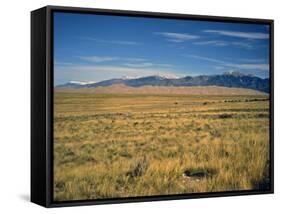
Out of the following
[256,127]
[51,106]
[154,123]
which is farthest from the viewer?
[256,127]

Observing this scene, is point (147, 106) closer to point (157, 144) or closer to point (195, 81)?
point (157, 144)

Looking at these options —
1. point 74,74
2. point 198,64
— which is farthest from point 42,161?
point 198,64

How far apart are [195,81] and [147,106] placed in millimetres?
751

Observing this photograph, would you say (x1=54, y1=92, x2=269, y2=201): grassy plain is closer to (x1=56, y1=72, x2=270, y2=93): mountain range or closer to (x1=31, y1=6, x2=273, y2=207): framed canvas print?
(x1=31, y1=6, x2=273, y2=207): framed canvas print

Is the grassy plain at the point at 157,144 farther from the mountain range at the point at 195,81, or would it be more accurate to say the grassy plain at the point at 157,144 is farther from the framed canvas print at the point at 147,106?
the mountain range at the point at 195,81

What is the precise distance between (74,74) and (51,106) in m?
0.51

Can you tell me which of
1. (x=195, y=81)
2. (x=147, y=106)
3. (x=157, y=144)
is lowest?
(x=157, y=144)

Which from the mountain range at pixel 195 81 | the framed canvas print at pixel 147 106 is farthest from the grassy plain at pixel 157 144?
the mountain range at pixel 195 81

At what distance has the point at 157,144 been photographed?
9.92 metres

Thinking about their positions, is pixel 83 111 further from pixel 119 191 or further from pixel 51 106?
pixel 119 191

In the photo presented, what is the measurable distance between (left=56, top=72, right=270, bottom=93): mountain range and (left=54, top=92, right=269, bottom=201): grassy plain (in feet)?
0.44

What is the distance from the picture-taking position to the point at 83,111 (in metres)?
9.55

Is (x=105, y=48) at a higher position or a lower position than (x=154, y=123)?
higher

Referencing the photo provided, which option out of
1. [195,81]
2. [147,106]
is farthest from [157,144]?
[195,81]
